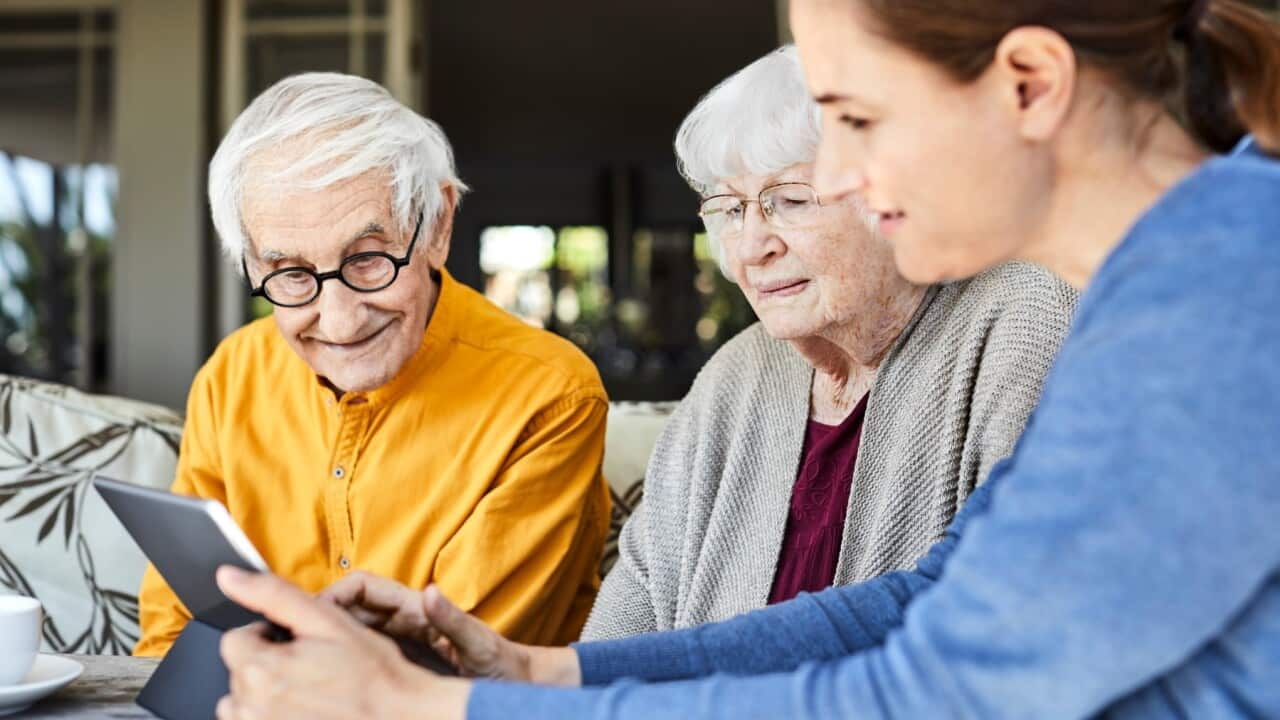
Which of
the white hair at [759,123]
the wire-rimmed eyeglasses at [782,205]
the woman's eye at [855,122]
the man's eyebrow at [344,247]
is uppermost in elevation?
the woman's eye at [855,122]

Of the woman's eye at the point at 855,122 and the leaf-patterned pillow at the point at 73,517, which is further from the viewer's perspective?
the leaf-patterned pillow at the point at 73,517

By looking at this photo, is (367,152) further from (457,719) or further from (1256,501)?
(1256,501)

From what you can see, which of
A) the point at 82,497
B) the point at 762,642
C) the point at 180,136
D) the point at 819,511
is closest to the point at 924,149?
the point at 762,642

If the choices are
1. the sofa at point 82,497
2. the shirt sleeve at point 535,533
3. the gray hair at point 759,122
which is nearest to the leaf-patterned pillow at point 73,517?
the sofa at point 82,497

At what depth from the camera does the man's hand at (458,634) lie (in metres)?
1.09

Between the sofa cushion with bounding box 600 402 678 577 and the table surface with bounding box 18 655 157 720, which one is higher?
the table surface with bounding box 18 655 157 720

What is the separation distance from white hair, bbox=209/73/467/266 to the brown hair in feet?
3.02

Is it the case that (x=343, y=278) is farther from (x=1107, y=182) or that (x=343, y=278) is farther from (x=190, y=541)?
(x=1107, y=182)

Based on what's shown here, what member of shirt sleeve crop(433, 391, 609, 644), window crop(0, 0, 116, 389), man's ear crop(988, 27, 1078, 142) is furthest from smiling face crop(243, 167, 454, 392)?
window crop(0, 0, 116, 389)

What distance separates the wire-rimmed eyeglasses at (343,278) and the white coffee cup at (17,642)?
59 cm

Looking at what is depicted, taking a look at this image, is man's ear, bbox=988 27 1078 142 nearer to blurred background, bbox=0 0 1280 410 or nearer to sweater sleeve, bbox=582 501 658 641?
sweater sleeve, bbox=582 501 658 641

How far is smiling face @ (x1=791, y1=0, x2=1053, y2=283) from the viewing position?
80 cm

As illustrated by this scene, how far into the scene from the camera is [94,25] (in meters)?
5.68

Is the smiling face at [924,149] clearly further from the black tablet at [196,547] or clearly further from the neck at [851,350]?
the neck at [851,350]
